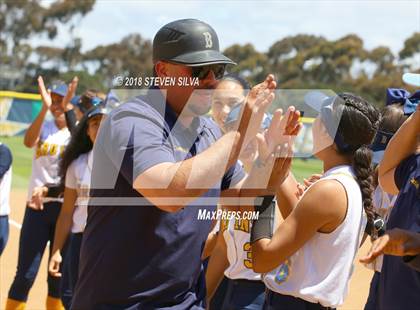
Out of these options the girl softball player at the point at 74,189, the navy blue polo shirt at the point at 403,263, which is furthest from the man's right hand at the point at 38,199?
the navy blue polo shirt at the point at 403,263

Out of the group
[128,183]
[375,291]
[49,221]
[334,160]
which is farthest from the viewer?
[49,221]

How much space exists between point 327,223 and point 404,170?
739 millimetres

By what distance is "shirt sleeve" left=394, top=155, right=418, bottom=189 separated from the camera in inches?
141

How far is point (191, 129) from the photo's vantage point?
10.3 feet

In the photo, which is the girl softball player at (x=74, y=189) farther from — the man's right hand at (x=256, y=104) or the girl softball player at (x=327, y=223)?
the man's right hand at (x=256, y=104)

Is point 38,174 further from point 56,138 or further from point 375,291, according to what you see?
point 375,291

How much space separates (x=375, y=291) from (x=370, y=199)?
1180 mm

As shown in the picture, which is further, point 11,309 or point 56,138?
point 56,138

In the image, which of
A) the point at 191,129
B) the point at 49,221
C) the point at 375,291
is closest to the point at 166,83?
the point at 191,129

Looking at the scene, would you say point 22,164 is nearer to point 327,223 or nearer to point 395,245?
point 327,223

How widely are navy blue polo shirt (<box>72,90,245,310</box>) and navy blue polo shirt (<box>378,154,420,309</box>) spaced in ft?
3.45

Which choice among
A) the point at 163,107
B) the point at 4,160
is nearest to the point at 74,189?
the point at 4,160

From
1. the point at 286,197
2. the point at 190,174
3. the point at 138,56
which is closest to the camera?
the point at 190,174

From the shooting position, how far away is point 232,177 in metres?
3.34
